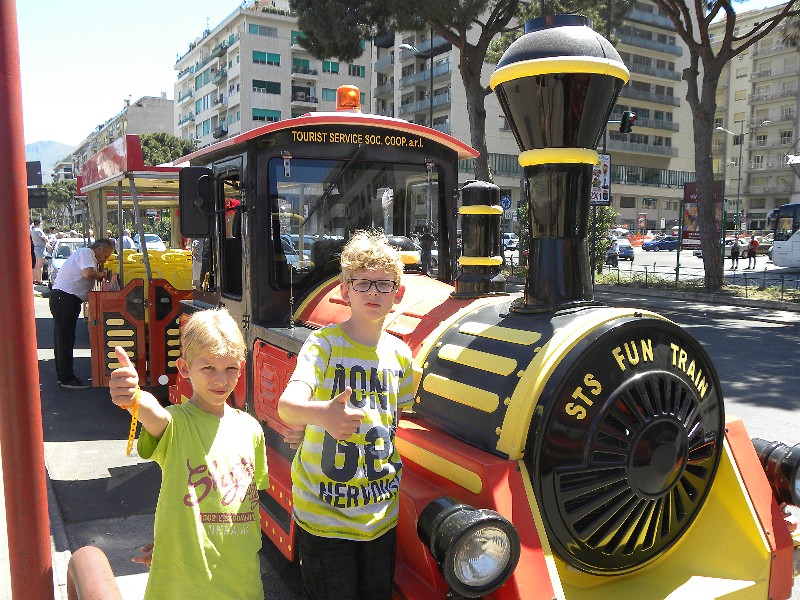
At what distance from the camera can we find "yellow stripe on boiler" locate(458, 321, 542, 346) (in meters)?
2.33

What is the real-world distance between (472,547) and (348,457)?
1.47 feet

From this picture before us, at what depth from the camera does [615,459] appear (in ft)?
7.25

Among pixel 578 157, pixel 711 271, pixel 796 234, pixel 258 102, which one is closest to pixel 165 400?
pixel 578 157

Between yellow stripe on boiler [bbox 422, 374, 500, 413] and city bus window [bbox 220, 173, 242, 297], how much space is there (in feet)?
5.97

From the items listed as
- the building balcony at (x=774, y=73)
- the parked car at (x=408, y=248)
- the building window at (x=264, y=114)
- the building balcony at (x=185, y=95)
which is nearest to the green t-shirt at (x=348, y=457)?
the parked car at (x=408, y=248)

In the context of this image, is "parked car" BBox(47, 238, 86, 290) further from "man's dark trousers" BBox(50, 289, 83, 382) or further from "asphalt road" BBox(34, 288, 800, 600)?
"man's dark trousers" BBox(50, 289, 83, 382)

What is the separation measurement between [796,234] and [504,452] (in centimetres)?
2904

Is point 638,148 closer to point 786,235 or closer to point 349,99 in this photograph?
point 786,235

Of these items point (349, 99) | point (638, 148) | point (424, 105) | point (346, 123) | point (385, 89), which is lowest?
point (346, 123)

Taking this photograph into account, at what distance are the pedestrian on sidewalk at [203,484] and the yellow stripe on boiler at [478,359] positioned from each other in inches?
32.1

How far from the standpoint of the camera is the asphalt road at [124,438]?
378 cm

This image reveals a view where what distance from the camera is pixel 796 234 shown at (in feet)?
87.5

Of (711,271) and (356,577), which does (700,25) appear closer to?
(711,271)

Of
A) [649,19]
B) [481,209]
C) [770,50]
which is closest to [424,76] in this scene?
[649,19]
